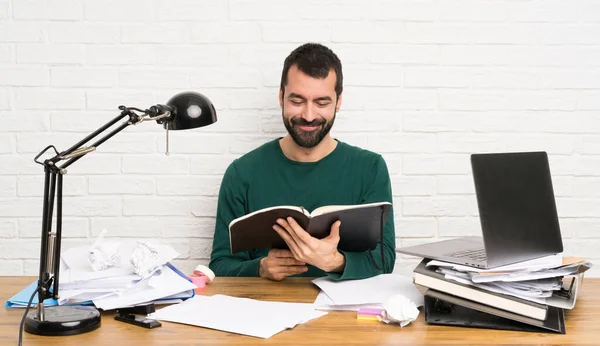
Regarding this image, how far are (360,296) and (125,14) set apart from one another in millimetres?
1475

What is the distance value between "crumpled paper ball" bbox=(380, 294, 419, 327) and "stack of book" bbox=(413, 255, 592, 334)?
6cm

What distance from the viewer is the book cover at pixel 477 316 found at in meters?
1.43

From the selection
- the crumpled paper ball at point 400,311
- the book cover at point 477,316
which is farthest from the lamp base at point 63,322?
the book cover at point 477,316

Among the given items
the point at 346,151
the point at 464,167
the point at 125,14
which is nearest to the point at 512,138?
the point at 464,167

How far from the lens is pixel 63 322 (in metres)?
1.38

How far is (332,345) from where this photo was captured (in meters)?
1.33

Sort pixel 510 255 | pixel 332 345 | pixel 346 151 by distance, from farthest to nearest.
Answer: pixel 346 151, pixel 510 255, pixel 332 345

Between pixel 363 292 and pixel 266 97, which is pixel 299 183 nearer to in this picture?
pixel 266 97

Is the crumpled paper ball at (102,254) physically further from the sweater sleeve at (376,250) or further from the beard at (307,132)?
the beard at (307,132)

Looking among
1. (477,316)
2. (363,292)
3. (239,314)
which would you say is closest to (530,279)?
(477,316)

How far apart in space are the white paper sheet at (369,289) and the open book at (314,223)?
5.1 inches

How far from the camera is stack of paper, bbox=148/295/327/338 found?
1.43 metres

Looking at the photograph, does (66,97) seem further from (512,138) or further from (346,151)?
(512,138)

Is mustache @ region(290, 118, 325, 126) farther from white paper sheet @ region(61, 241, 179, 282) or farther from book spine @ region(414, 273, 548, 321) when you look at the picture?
book spine @ region(414, 273, 548, 321)
